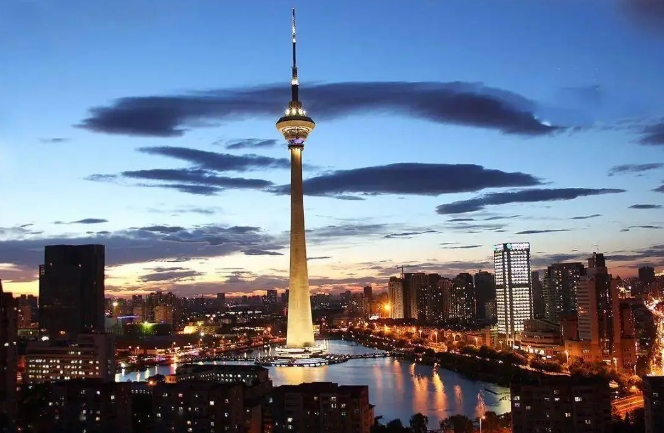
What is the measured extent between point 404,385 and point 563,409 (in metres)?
7.50

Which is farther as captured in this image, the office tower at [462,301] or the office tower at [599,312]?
the office tower at [462,301]

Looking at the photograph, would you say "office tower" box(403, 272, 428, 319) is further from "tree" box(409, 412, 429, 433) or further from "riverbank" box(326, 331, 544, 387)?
"tree" box(409, 412, 429, 433)

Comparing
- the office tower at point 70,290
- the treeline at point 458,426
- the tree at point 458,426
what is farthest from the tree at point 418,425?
the office tower at point 70,290

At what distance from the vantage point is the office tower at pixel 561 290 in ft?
110

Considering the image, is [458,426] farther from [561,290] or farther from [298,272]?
[561,290]

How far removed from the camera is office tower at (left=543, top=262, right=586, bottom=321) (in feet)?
110

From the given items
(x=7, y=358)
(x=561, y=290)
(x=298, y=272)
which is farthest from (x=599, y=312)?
(x=7, y=358)

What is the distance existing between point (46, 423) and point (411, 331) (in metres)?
23.6

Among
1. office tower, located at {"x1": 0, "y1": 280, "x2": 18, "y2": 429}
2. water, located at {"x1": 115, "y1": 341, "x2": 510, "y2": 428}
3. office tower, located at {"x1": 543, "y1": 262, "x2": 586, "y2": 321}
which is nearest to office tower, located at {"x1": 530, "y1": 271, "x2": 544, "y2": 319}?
office tower, located at {"x1": 543, "y1": 262, "x2": 586, "y2": 321}

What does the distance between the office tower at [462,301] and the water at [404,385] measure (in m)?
20.6

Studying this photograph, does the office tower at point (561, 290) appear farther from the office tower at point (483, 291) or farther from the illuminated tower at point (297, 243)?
the illuminated tower at point (297, 243)

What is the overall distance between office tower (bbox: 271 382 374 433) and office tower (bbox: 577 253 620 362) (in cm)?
1295

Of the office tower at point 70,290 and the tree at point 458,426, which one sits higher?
the office tower at point 70,290

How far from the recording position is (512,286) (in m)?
31.6
